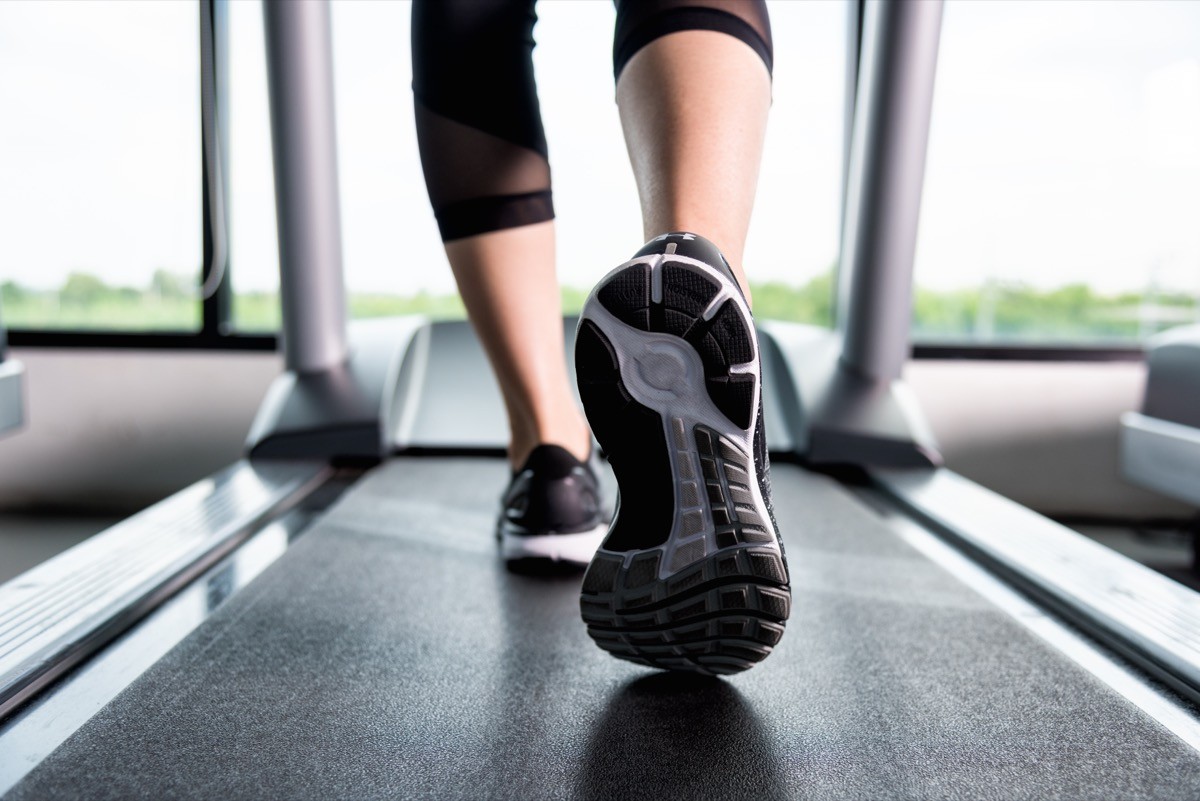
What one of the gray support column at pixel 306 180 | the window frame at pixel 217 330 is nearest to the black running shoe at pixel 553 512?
the gray support column at pixel 306 180

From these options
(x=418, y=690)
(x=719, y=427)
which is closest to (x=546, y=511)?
(x=418, y=690)

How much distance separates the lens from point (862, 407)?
1755 mm

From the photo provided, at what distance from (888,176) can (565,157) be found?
0.85 m

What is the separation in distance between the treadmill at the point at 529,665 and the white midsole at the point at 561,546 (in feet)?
0.09

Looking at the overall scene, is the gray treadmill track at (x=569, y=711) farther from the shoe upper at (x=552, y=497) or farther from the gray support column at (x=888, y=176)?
the gray support column at (x=888, y=176)

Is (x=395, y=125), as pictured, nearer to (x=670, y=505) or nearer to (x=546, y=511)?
(x=546, y=511)

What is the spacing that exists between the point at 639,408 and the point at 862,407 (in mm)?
1246

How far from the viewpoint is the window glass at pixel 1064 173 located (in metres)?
2.14

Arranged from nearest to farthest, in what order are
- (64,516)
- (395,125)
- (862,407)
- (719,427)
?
(719,427)
(862,407)
(64,516)
(395,125)

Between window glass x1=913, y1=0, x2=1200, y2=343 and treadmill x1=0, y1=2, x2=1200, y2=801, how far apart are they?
952 mm

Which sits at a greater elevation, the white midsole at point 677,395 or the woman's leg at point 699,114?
the woman's leg at point 699,114

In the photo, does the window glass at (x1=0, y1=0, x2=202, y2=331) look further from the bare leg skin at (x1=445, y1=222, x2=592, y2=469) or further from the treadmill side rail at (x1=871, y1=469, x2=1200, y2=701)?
the treadmill side rail at (x1=871, y1=469, x2=1200, y2=701)

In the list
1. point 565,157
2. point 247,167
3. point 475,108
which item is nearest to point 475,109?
point 475,108

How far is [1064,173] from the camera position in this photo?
7.18ft
